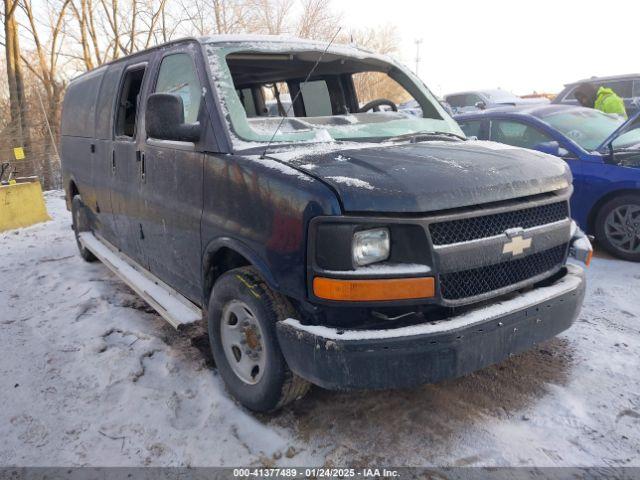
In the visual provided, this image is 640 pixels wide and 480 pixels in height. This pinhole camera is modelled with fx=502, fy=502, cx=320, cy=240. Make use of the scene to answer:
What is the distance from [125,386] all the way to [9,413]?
629mm

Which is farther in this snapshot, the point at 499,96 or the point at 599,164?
the point at 499,96

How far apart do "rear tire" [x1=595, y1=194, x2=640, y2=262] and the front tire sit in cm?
417

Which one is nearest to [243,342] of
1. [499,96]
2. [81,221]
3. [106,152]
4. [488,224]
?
[488,224]

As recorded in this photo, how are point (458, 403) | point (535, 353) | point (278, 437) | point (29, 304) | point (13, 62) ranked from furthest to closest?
point (13, 62), point (29, 304), point (535, 353), point (458, 403), point (278, 437)

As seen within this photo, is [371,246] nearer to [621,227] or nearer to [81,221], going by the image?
[621,227]

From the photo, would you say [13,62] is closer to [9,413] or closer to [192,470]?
[9,413]

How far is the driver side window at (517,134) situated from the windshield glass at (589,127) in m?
0.26

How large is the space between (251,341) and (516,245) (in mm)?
1427

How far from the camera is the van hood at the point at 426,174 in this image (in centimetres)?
213

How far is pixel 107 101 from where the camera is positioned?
453cm

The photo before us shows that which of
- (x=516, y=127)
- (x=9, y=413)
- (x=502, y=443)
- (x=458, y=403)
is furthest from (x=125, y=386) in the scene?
(x=516, y=127)

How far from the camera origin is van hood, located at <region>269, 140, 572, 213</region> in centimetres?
213

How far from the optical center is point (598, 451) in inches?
93.7

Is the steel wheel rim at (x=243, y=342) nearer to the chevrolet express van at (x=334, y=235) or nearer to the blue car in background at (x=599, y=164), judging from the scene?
the chevrolet express van at (x=334, y=235)
